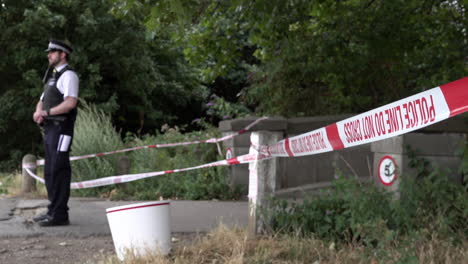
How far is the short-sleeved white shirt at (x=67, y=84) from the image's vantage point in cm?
543

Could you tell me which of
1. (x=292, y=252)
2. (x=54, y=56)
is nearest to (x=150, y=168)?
(x=54, y=56)

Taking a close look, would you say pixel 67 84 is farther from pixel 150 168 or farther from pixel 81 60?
pixel 81 60

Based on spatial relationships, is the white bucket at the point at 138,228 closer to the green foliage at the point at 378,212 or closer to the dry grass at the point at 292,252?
the dry grass at the point at 292,252

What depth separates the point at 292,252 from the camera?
13.3ft

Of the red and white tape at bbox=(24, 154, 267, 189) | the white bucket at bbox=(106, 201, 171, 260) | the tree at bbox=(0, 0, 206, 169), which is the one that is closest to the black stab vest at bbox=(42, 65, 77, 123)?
the red and white tape at bbox=(24, 154, 267, 189)

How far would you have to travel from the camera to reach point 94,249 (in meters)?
4.65

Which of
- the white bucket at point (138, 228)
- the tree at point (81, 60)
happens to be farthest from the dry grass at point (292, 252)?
the tree at point (81, 60)

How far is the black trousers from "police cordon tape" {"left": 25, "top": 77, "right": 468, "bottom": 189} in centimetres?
215

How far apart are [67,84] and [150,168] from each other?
11.9ft

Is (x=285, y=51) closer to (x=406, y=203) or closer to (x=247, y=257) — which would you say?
(x=406, y=203)

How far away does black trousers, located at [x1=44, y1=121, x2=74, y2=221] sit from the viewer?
5.43 m

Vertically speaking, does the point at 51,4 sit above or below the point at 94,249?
above

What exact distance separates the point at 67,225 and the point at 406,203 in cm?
321

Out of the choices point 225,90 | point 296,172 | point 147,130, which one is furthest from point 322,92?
point 225,90
